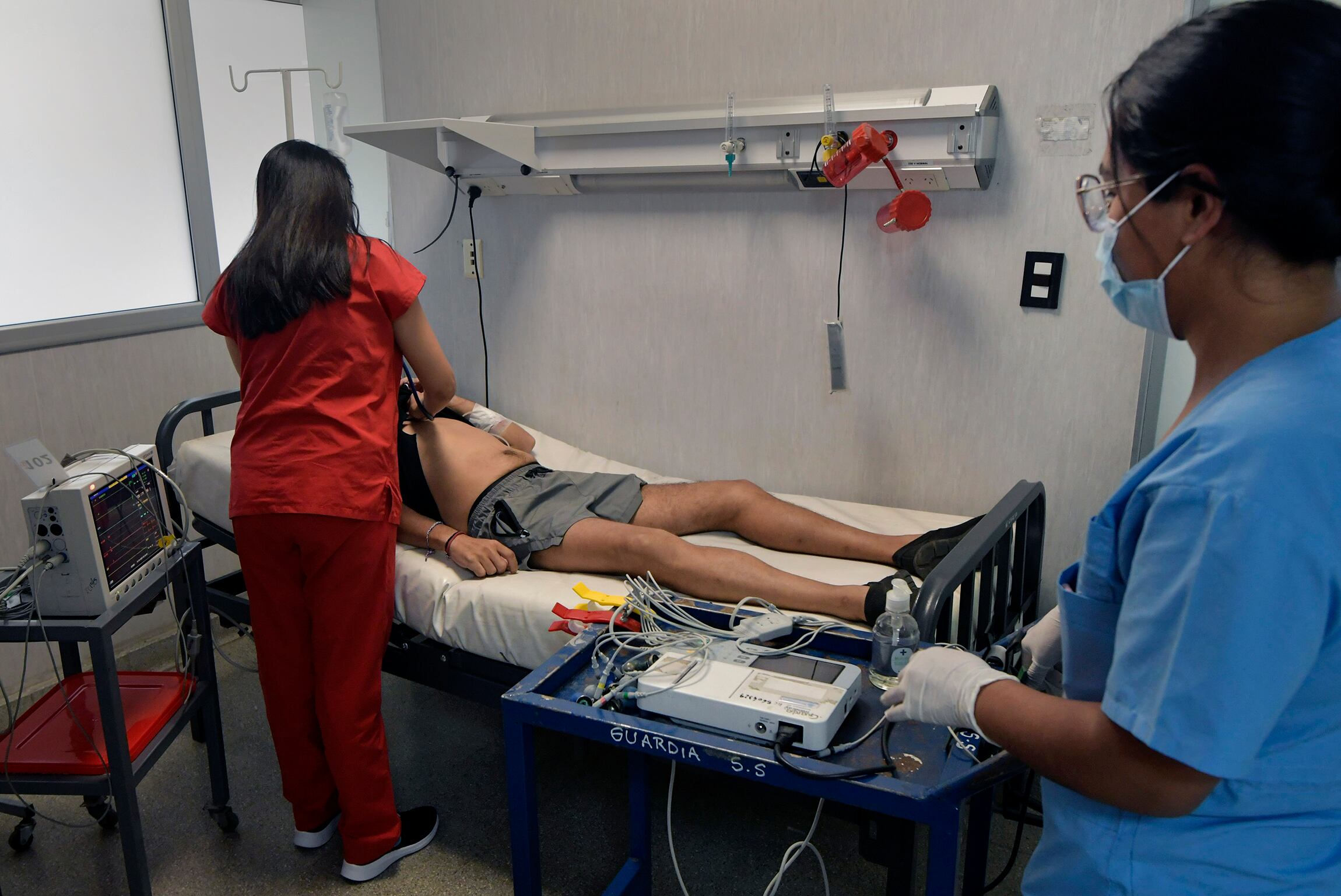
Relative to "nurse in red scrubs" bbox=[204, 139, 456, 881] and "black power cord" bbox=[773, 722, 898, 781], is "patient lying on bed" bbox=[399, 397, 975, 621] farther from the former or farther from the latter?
"black power cord" bbox=[773, 722, 898, 781]

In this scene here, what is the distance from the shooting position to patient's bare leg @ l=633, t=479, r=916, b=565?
2256 millimetres

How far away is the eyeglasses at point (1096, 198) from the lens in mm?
860

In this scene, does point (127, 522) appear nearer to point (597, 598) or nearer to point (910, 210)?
point (597, 598)

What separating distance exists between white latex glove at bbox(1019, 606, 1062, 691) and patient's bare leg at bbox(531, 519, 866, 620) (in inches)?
26.0

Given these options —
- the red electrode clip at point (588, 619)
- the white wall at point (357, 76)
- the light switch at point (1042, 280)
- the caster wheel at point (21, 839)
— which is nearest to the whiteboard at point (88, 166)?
the white wall at point (357, 76)

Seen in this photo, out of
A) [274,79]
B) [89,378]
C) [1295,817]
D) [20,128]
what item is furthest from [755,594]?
[274,79]

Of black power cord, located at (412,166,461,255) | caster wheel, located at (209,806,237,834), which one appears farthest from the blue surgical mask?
black power cord, located at (412,166,461,255)

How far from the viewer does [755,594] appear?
200cm

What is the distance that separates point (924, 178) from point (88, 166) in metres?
2.56

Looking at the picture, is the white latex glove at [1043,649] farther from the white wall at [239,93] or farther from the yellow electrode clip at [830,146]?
the white wall at [239,93]

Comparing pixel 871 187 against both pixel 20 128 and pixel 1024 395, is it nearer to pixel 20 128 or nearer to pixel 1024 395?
pixel 1024 395

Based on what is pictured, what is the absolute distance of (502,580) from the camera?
2.08m

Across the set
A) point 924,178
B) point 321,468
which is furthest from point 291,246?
point 924,178

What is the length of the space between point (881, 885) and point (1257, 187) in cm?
161
